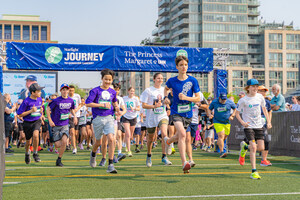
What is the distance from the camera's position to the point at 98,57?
65.8ft

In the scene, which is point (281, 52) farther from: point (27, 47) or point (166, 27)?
point (27, 47)

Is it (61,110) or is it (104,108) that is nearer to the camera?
(104,108)

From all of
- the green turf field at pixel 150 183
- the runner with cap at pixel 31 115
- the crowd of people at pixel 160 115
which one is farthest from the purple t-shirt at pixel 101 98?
the runner with cap at pixel 31 115

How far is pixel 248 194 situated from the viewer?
20.5 feet

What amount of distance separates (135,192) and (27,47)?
14367mm

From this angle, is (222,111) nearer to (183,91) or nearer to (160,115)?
(160,115)

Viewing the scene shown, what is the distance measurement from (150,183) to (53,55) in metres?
13.4

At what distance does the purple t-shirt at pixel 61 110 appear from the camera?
10.7 metres

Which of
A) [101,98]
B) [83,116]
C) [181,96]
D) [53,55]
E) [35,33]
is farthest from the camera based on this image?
[35,33]

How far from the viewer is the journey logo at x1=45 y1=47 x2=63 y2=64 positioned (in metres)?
19.5

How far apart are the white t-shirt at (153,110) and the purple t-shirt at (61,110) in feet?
6.62

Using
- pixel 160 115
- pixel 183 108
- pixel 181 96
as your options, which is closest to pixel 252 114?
pixel 183 108

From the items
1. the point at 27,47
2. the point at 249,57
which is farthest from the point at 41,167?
the point at 249,57

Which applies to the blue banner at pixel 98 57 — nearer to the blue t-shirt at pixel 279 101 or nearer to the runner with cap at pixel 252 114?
the blue t-shirt at pixel 279 101
